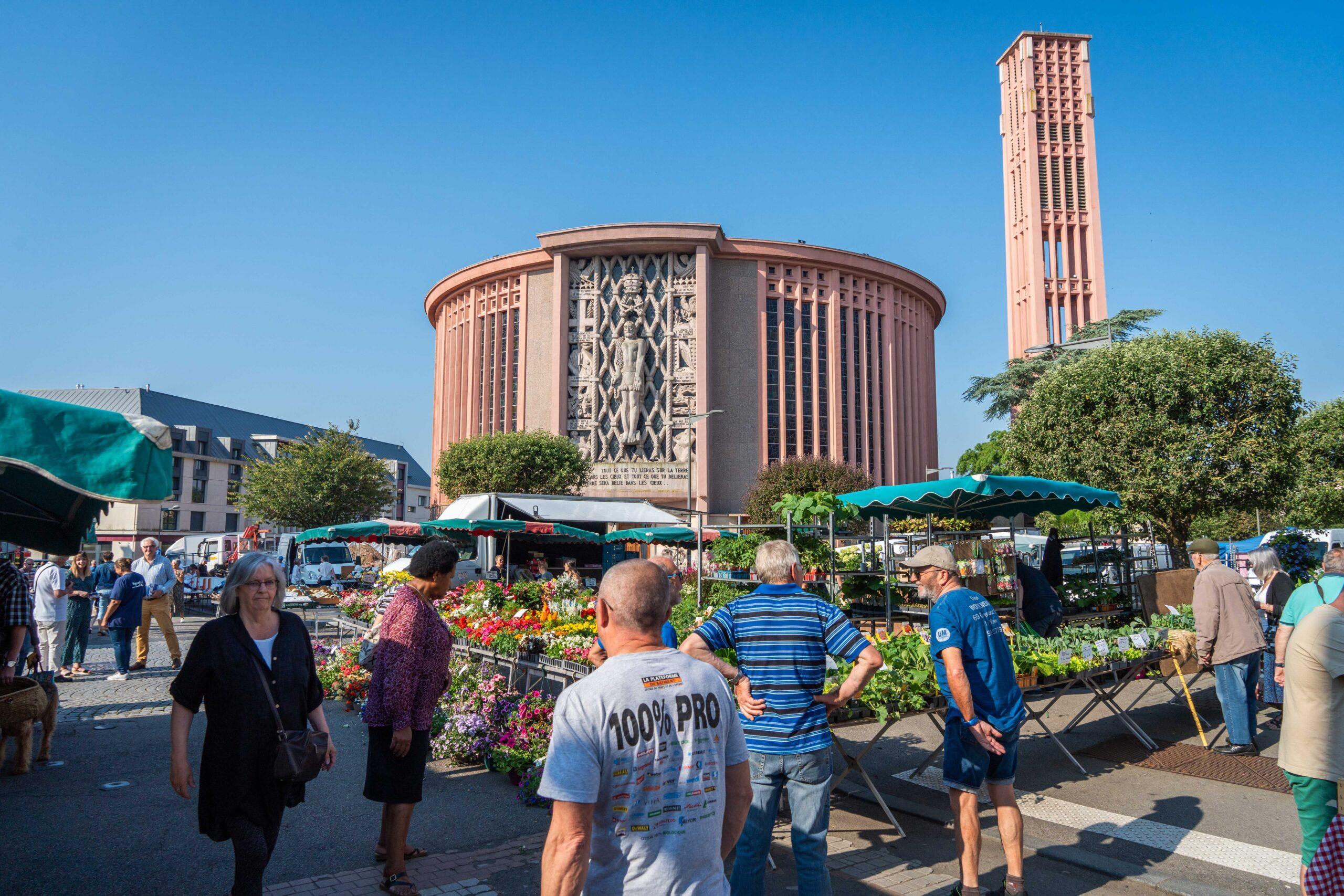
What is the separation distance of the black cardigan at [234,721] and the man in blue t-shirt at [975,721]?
3036 millimetres

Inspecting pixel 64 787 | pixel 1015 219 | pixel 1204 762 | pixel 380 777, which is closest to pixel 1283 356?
pixel 1204 762

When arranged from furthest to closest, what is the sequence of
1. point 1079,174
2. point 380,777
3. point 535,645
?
point 1079,174
point 535,645
point 380,777

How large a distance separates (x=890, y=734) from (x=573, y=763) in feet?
21.6

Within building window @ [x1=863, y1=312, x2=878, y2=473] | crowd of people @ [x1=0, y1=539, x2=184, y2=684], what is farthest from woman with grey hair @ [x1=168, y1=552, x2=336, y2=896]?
building window @ [x1=863, y1=312, x2=878, y2=473]

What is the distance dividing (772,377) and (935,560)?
1833 inches

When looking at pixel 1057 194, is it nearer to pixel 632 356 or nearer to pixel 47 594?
pixel 632 356

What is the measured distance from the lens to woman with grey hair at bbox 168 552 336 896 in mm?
3369

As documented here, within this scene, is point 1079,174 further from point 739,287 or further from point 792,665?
point 792,665

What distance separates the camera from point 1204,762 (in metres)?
7.01

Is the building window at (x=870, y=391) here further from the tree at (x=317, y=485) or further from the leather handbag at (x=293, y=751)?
the leather handbag at (x=293, y=751)

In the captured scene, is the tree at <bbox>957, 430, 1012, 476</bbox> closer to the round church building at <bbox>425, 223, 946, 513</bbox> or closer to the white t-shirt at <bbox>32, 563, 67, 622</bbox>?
the round church building at <bbox>425, 223, 946, 513</bbox>

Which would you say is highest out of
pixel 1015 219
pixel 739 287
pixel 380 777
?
pixel 1015 219

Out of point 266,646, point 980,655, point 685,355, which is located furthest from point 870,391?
point 266,646

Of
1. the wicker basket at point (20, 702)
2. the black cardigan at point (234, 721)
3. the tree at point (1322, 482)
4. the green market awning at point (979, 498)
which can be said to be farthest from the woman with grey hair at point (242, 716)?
the tree at point (1322, 482)
